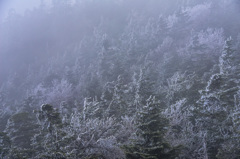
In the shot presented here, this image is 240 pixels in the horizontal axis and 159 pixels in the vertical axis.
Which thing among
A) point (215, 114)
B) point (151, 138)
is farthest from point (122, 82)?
point (151, 138)

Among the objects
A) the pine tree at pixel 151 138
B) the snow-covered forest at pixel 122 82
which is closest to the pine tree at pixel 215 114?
the snow-covered forest at pixel 122 82

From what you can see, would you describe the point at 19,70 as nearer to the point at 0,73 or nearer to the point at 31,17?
the point at 0,73

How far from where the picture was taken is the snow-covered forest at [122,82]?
8719mm

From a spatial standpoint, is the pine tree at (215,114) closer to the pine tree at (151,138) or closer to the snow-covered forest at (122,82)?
the snow-covered forest at (122,82)

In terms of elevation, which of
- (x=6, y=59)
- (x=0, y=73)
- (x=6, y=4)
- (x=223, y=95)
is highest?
(x=6, y=4)

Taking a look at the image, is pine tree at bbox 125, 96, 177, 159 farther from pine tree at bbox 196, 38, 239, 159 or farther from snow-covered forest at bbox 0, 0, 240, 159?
pine tree at bbox 196, 38, 239, 159

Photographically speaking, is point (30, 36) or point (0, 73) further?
point (30, 36)

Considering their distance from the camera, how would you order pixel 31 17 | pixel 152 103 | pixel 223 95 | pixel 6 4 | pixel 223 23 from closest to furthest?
pixel 152 103 < pixel 223 95 < pixel 223 23 < pixel 31 17 < pixel 6 4

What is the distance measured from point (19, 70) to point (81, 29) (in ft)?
63.9

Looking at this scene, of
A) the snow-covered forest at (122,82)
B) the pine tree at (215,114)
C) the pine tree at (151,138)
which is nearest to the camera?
the pine tree at (151,138)

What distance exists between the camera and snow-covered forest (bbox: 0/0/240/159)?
8719mm

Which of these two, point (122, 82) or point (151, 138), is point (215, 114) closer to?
point (151, 138)

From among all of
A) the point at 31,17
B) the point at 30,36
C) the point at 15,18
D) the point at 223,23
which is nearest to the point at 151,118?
the point at 223,23

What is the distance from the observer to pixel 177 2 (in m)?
46.8
